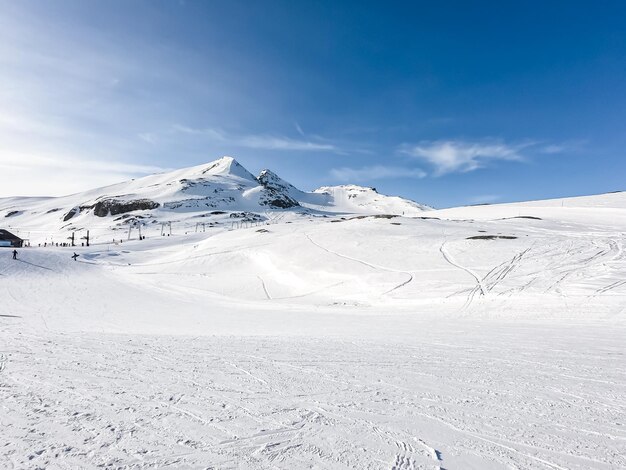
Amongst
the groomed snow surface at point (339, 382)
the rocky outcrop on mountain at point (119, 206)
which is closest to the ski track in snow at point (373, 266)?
the groomed snow surface at point (339, 382)

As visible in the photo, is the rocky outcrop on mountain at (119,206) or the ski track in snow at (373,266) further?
the rocky outcrop on mountain at (119,206)

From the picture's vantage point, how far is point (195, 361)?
7.56m

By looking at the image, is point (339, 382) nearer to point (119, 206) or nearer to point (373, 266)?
point (373, 266)

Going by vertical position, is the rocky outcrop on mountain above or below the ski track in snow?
above

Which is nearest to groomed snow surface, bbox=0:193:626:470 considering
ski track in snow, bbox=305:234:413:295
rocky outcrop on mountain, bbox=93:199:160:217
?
ski track in snow, bbox=305:234:413:295

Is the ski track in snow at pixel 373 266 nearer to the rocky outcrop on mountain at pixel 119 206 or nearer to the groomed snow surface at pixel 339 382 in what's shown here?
the groomed snow surface at pixel 339 382

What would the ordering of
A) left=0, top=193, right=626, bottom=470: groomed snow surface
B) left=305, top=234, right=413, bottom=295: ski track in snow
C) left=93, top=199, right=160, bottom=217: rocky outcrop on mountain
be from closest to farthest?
left=0, top=193, right=626, bottom=470: groomed snow surface, left=305, top=234, right=413, bottom=295: ski track in snow, left=93, top=199, right=160, bottom=217: rocky outcrop on mountain

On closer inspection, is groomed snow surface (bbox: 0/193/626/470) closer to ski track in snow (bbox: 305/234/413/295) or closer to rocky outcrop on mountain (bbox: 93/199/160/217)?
ski track in snow (bbox: 305/234/413/295)

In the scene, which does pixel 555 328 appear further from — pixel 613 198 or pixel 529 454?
pixel 613 198

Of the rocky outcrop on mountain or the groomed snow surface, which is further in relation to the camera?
the rocky outcrop on mountain

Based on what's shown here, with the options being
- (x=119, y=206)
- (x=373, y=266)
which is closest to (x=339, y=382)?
(x=373, y=266)

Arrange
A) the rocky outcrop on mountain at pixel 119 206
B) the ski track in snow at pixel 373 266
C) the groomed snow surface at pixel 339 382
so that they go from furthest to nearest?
the rocky outcrop on mountain at pixel 119 206 < the ski track in snow at pixel 373 266 < the groomed snow surface at pixel 339 382

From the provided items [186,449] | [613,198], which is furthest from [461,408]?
[613,198]

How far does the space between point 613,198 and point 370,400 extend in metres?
85.9
